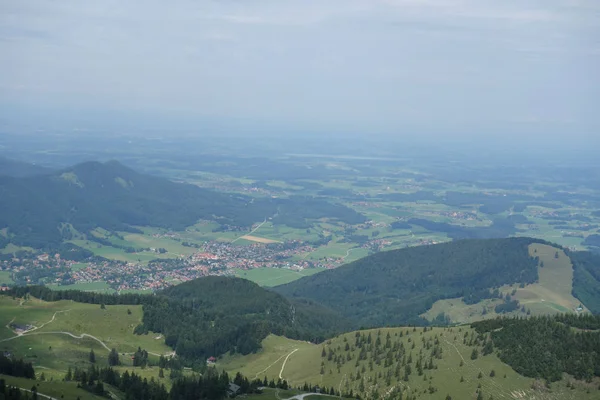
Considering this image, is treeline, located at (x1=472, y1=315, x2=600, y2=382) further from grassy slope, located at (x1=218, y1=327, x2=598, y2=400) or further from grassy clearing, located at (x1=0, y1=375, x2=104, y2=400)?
grassy clearing, located at (x1=0, y1=375, x2=104, y2=400)

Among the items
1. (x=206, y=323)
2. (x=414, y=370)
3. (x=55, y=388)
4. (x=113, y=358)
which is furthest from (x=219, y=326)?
(x=55, y=388)

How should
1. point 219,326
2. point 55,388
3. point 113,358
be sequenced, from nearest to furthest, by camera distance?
point 55,388
point 113,358
point 219,326

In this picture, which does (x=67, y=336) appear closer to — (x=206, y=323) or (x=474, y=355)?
(x=206, y=323)

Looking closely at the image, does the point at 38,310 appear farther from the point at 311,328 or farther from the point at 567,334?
the point at 567,334

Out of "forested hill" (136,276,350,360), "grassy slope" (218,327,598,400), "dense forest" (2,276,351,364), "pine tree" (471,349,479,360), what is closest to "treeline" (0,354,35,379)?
"dense forest" (2,276,351,364)

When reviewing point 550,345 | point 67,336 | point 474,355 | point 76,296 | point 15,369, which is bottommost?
point 76,296

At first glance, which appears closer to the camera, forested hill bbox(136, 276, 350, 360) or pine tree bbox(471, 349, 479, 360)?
pine tree bbox(471, 349, 479, 360)

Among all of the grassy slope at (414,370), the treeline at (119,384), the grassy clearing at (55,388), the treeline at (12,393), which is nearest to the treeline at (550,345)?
the grassy slope at (414,370)
